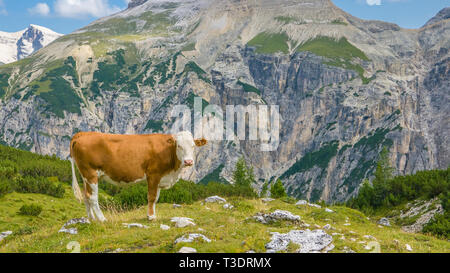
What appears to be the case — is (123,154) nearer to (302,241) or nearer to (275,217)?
(275,217)

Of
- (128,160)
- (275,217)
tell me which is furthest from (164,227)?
(275,217)

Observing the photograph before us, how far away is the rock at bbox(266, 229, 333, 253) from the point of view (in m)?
10.0

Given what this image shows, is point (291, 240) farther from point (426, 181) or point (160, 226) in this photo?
point (426, 181)

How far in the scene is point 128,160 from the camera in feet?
46.8

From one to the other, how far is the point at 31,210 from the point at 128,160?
11.7 metres

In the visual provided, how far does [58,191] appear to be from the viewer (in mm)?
26516

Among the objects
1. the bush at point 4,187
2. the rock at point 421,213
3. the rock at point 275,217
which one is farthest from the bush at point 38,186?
the rock at point 421,213

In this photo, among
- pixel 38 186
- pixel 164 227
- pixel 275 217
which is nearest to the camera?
pixel 164 227

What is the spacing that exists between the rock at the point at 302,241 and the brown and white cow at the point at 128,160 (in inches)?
189

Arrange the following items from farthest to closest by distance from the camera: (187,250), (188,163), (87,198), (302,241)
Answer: (87,198) → (188,163) → (302,241) → (187,250)

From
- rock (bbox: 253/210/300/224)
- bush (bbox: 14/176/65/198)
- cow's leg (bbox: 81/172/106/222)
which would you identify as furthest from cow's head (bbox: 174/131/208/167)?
bush (bbox: 14/176/65/198)

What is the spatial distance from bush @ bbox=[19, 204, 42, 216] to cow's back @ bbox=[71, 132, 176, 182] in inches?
401

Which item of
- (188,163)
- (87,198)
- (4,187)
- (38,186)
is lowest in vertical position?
(38,186)
